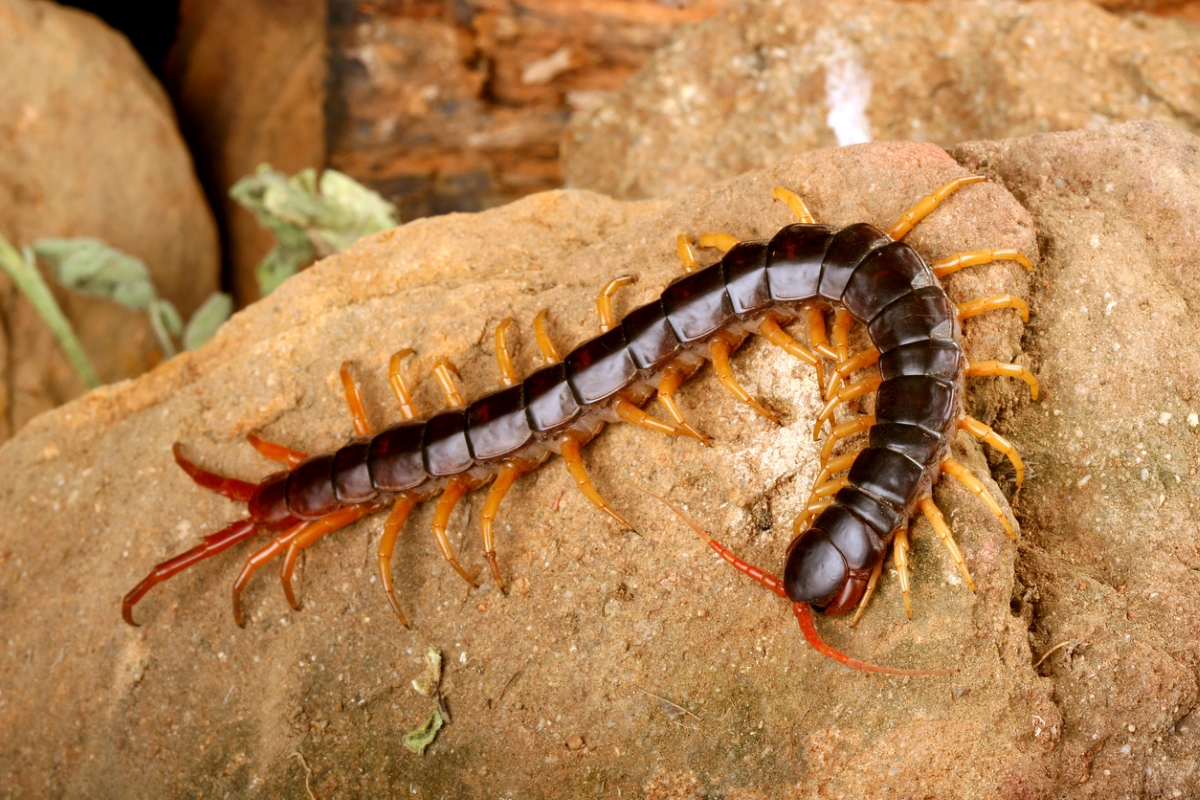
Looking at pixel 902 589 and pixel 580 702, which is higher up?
pixel 902 589

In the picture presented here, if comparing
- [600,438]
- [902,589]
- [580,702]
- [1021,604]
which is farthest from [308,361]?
[1021,604]

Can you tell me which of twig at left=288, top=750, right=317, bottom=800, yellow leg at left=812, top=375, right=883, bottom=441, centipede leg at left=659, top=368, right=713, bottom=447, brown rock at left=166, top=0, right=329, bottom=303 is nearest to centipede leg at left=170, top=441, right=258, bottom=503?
twig at left=288, top=750, right=317, bottom=800

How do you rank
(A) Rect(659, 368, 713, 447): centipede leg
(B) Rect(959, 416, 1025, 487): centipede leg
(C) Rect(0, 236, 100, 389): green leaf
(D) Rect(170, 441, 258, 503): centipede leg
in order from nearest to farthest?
1. (B) Rect(959, 416, 1025, 487): centipede leg
2. (A) Rect(659, 368, 713, 447): centipede leg
3. (D) Rect(170, 441, 258, 503): centipede leg
4. (C) Rect(0, 236, 100, 389): green leaf

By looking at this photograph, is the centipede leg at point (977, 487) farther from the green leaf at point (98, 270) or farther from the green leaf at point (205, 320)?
the green leaf at point (98, 270)

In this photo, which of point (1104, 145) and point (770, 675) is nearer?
point (770, 675)

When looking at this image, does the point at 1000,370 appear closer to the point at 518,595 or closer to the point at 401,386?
the point at 518,595

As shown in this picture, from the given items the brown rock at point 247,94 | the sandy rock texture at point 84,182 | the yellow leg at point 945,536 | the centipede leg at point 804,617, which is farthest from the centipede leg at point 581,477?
the sandy rock texture at point 84,182

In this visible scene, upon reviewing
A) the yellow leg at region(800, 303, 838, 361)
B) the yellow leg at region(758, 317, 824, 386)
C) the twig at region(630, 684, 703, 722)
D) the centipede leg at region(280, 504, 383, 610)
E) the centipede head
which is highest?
the yellow leg at region(800, 303, 838, 361)

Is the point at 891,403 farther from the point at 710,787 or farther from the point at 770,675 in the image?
the point at 710,787

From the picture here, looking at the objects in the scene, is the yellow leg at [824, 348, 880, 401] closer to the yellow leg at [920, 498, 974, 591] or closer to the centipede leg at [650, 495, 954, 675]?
the yellow leg at [920, 498, 974, 591]
